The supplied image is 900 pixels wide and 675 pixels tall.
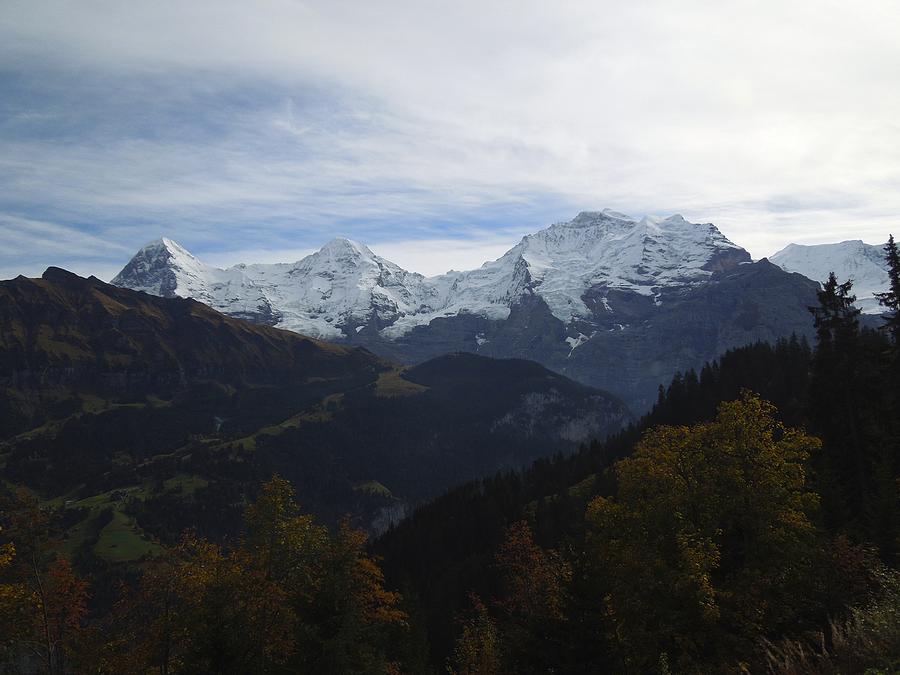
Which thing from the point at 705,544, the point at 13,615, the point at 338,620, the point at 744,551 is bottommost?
the point at 338,620

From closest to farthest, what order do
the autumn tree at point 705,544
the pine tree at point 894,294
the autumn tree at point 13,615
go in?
the autumn tree at point 705,544
the autumn tree at point 13,615
the pine tree at point 894,294

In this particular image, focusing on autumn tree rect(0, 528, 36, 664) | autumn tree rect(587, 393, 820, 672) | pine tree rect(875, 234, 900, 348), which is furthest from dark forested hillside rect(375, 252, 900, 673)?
autumn tree rect(0, 528, 36, 664)

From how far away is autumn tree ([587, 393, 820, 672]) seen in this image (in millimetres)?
29188

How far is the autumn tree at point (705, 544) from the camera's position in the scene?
2919cm

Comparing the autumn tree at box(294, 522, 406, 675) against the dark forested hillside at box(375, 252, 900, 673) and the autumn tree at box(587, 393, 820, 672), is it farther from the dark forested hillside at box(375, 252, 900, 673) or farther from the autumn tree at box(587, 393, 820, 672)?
the autumn tree at box(587, 393, 820, 672)

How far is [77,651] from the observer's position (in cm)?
3728

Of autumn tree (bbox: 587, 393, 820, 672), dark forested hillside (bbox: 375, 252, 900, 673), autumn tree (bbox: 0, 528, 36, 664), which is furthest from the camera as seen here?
autumn tree (bbox: 0, 528, 36, 664)

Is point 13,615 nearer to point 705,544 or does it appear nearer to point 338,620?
point 338,620

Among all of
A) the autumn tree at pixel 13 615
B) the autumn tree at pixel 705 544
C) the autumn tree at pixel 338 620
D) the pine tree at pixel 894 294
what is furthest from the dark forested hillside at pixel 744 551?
the autumn tree at pixel 13 615

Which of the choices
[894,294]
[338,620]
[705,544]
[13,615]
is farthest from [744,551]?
[894,294]

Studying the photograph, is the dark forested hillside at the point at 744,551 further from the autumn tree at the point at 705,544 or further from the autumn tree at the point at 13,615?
the autumn tree at the point at 13,615

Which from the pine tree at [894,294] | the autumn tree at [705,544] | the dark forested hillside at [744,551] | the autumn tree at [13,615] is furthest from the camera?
the pine tree at [894,294]

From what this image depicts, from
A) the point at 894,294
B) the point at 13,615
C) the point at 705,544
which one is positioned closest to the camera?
the point at 705,544

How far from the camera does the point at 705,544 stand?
30500mm
